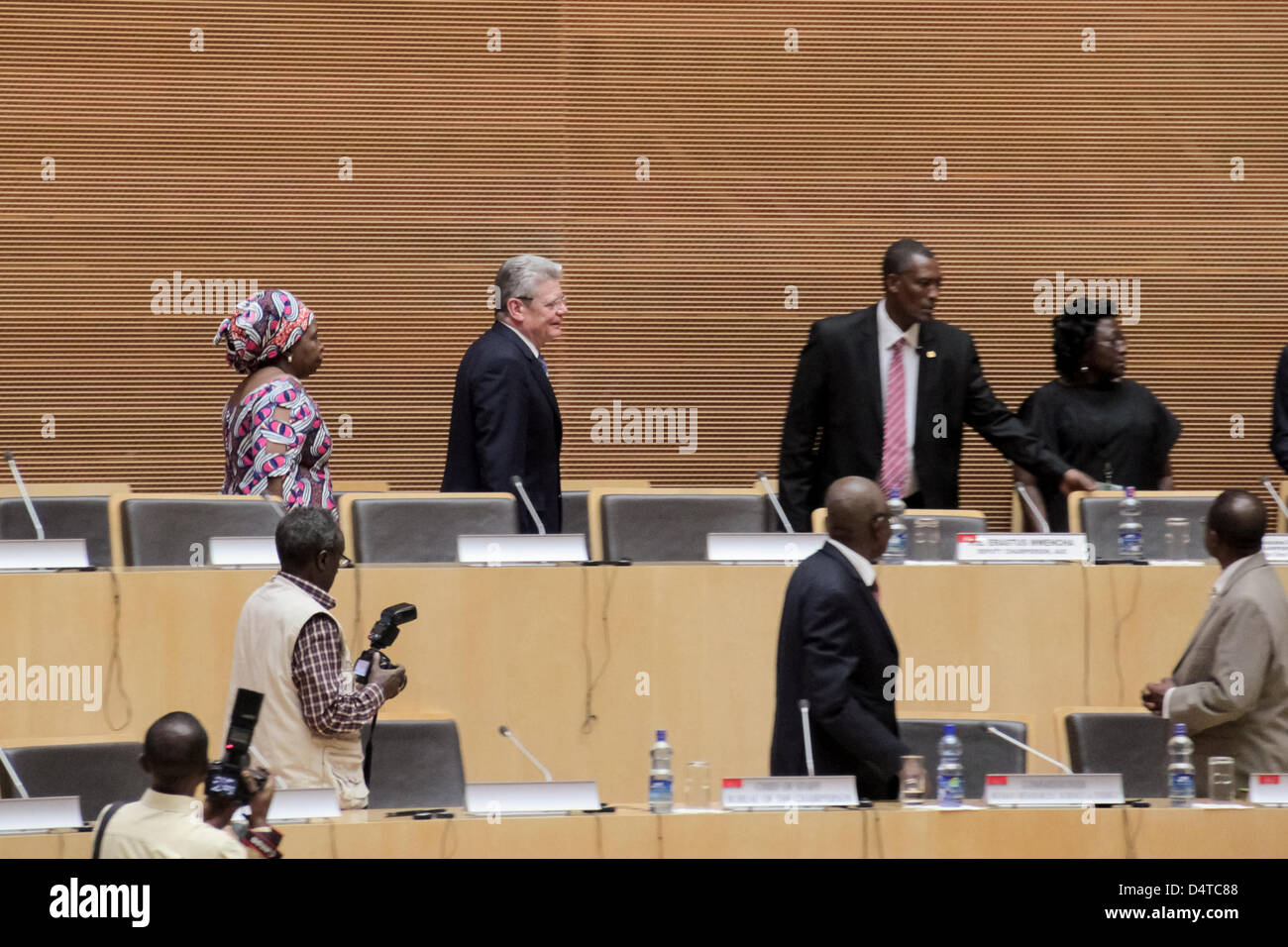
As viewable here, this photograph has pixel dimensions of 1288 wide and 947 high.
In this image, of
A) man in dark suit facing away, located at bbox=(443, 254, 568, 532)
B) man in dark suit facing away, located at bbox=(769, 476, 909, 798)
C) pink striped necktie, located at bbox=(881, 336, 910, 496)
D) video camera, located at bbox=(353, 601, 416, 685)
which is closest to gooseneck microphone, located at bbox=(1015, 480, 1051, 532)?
pink striped necktie, located at bbox=(881, 336, 910, 496)

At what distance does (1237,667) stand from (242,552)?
229cm

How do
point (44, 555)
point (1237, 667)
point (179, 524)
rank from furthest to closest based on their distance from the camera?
point (179, 524) → point (44, 555) → point (1237, 667)

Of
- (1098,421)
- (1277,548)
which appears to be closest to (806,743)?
(1277,548)

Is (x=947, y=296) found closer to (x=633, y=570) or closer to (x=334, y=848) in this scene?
(x=633, y=570)

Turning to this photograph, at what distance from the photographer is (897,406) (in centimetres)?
525

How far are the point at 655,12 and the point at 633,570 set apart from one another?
3213mm

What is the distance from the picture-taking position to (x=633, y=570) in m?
4.29

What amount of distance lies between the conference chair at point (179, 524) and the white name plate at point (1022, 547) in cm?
173

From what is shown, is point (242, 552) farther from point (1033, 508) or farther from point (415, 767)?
point (1033, 508)

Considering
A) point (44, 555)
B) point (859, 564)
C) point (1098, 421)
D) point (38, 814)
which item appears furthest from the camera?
point (1098, 421)
